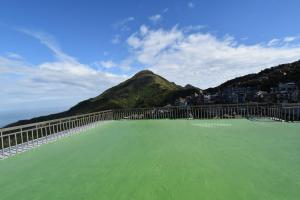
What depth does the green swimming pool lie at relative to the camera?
342cm

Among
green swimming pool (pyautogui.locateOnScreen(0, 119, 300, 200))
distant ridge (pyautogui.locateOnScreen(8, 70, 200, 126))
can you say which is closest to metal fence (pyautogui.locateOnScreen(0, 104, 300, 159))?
green swimming pool (pyautogui.locateOnScreen(0, 119, 300, 200))

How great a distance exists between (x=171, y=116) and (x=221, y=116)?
A: 2636mm

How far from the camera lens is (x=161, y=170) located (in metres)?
4.46

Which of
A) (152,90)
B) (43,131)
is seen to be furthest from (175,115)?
(152,90)

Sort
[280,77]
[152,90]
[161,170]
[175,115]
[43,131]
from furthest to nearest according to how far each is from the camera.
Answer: [152,90]
[280,77]
[175,115]
[43,131]
[161,170]

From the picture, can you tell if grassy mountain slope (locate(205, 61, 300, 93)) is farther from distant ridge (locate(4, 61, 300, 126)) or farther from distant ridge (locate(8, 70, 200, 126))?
distant ridge (locate(8, 70, 200, 126))

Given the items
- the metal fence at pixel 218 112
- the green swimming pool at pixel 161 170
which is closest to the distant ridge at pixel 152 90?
the metal fence at pixel 218 112

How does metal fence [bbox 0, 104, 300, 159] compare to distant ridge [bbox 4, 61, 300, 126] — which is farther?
distant ridge [bbox 4, 61, 300, 126]

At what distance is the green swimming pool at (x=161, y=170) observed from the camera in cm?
342

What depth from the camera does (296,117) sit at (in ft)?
35.6

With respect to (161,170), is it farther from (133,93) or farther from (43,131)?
(133,93)

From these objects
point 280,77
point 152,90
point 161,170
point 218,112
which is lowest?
point 161,170

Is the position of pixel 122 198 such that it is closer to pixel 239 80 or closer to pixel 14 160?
pixel 14 160

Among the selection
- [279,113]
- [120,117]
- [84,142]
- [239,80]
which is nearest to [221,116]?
[279,113]
